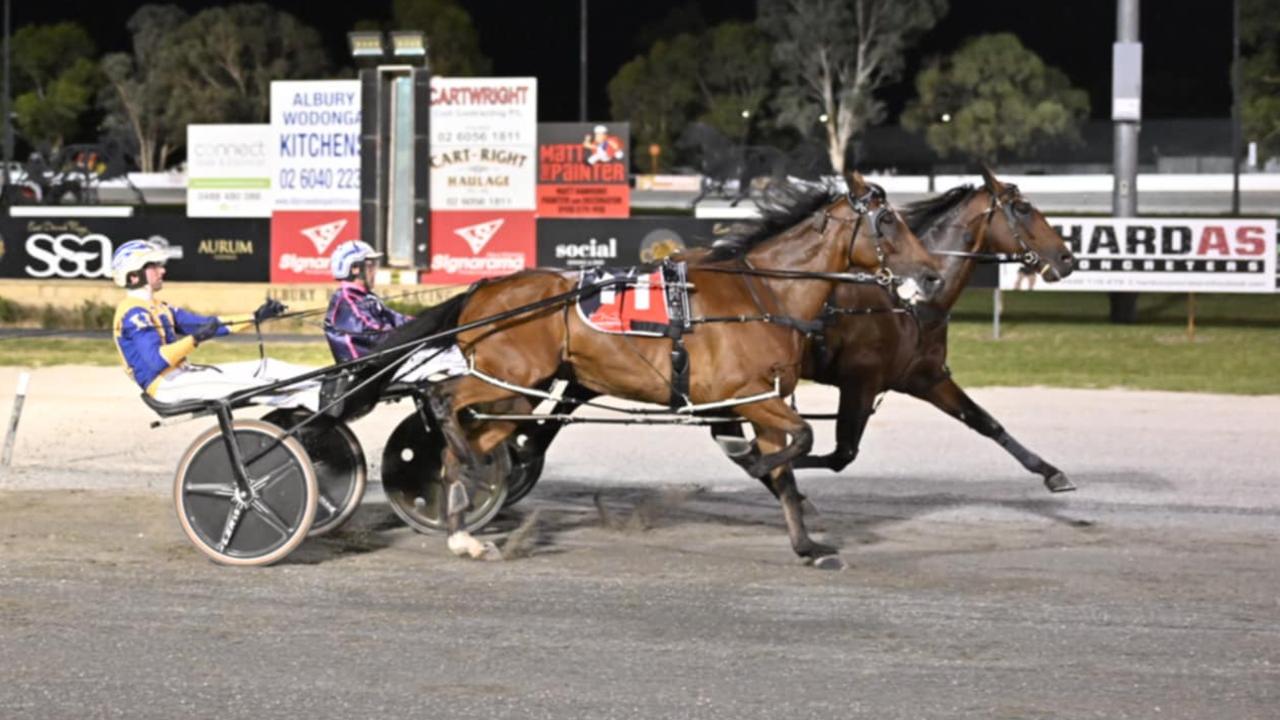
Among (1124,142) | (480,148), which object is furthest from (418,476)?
(1124,142)

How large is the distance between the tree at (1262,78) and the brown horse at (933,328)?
32.5 m

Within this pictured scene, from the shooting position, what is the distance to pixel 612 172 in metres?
22.5

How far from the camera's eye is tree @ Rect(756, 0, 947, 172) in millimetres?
66250

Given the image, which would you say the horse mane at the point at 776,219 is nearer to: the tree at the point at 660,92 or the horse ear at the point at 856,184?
the horse ear at the point at 856,184

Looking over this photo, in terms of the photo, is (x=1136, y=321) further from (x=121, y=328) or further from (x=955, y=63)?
(x=955, y=63)

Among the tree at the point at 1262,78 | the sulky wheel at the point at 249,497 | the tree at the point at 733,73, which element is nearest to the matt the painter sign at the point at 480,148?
the sulky wheel at the point at 249,497

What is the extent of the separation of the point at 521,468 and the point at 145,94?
58316mm

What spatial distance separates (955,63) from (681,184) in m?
12.7

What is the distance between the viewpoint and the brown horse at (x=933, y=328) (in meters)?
8.80

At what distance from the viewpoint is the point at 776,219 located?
27.7ft

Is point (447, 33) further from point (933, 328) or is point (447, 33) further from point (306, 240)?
point (933, 328)

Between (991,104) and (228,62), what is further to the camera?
(991,104)

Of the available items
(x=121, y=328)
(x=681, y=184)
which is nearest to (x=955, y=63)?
(x=681, y=184)

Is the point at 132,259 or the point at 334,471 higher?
the point at 132,259
